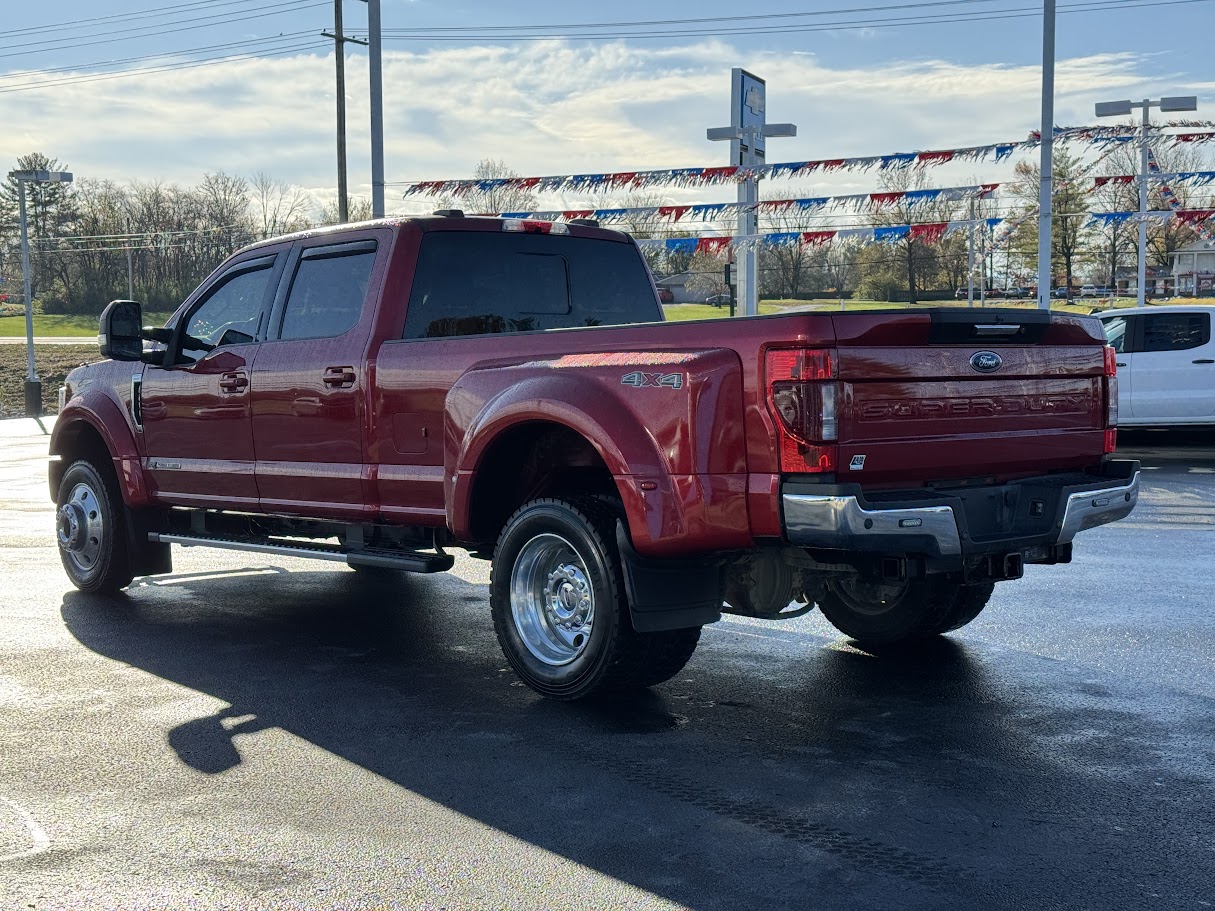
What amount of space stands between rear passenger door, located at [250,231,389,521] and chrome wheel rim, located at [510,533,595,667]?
1.23 m

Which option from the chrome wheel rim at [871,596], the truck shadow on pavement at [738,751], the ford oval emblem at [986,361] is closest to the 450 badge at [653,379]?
the ford oval emblem at [986,361]

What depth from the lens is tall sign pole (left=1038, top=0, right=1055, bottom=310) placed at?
2086 cm

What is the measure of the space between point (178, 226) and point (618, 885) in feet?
316

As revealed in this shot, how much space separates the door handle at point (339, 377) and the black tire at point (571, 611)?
4.19 ft

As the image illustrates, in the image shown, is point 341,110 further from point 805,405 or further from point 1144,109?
point 805,405

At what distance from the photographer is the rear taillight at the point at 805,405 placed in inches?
185

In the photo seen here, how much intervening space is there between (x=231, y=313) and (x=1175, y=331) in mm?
12253

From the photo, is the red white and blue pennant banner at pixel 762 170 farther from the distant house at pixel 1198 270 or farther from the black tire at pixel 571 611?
the distant house at pixel 1198 270

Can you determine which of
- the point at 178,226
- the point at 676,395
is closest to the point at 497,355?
the point at 676,395

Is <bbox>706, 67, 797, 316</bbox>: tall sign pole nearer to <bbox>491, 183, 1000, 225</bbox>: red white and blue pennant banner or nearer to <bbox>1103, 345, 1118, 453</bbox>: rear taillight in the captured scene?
<bbox>491, 183, 1000, 225</bbox>: red white and blue pennant banner

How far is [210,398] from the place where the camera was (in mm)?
7559

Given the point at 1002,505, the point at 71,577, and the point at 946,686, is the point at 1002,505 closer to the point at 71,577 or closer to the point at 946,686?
the point at 946,686

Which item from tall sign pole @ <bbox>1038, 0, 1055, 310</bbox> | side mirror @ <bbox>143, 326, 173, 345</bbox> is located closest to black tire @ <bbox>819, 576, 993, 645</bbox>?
side mirror @ <bbox>143, 326, 173, 345</bbox>

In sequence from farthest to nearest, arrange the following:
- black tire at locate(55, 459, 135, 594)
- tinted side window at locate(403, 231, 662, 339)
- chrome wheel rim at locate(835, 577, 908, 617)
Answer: black tire at locate(55, 459, 135, 594) < tinted side window at locate(403, 231, 662, 339) < chrome wheel rim at locate(835, 577, 908, 617)
